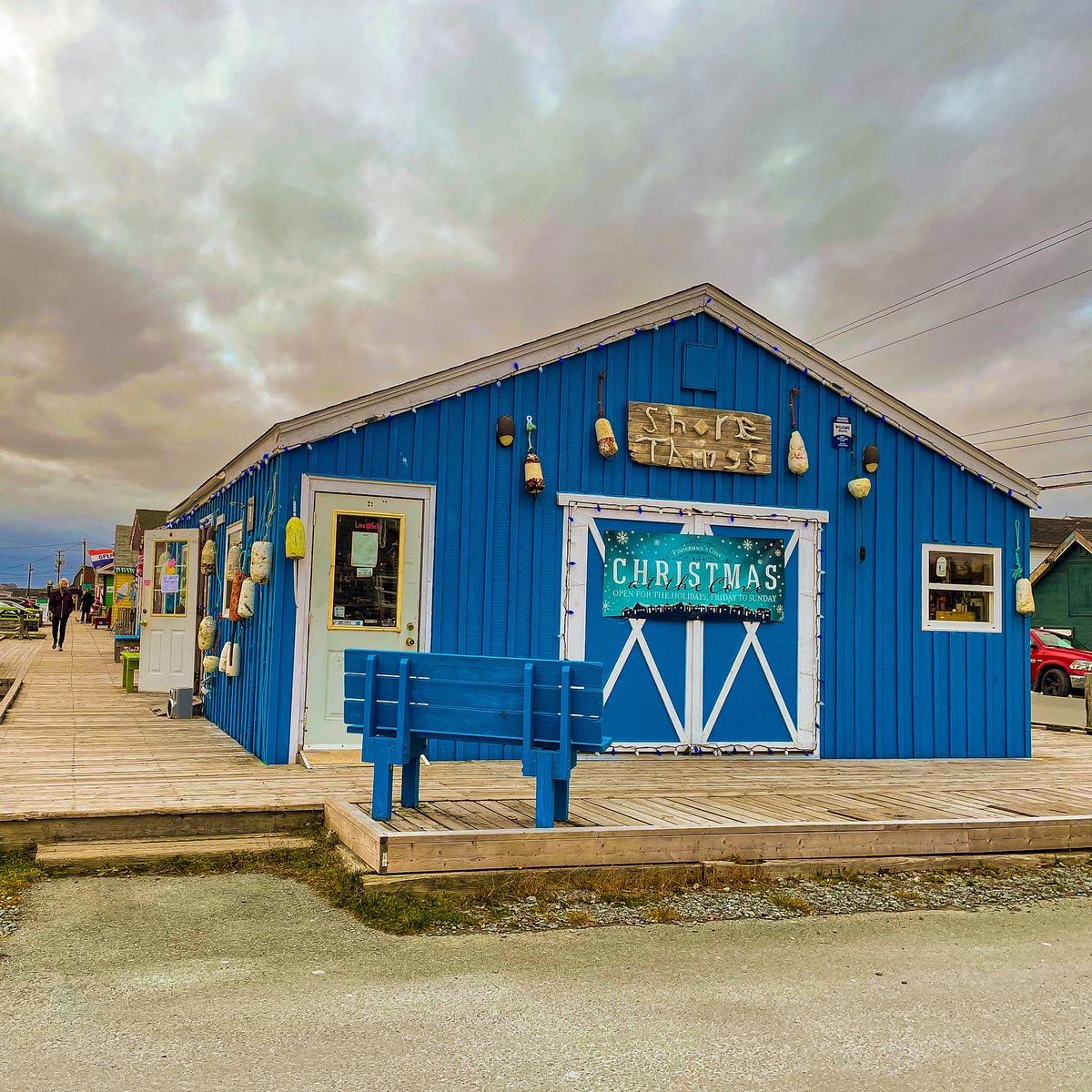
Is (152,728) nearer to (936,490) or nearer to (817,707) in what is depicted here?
(817,707)

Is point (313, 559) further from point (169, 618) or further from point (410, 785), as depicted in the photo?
point (169, 618)

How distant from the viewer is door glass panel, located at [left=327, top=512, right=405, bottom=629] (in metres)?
8.66

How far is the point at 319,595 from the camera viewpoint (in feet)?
28.2

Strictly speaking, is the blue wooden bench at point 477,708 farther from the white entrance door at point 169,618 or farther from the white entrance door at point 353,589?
the white entrance door at point 169,618

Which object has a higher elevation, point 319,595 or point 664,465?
point 664,465

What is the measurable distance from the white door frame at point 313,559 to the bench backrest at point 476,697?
9.40 ft

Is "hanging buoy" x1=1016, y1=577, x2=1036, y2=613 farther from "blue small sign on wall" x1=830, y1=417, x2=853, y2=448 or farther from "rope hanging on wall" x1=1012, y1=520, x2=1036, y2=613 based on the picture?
"blue small sign on wall" x1=830, y1=417, x2=853, y2=448

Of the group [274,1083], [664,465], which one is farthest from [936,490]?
[274,1083]

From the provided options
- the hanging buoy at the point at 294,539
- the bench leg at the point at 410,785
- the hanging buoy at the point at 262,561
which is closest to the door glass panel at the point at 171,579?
the hanging buoy at the point at 262,561

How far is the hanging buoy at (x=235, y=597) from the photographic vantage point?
31.8ft

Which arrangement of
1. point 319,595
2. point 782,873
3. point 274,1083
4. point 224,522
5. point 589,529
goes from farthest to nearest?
point 224,522
point 589,529
point 319,595
point 782,873
point 274,1083

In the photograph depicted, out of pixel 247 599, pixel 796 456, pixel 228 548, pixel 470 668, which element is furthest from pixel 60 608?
pixel 470 668

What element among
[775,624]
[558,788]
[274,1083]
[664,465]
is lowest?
[274,1083]

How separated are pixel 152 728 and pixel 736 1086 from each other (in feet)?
27.6
